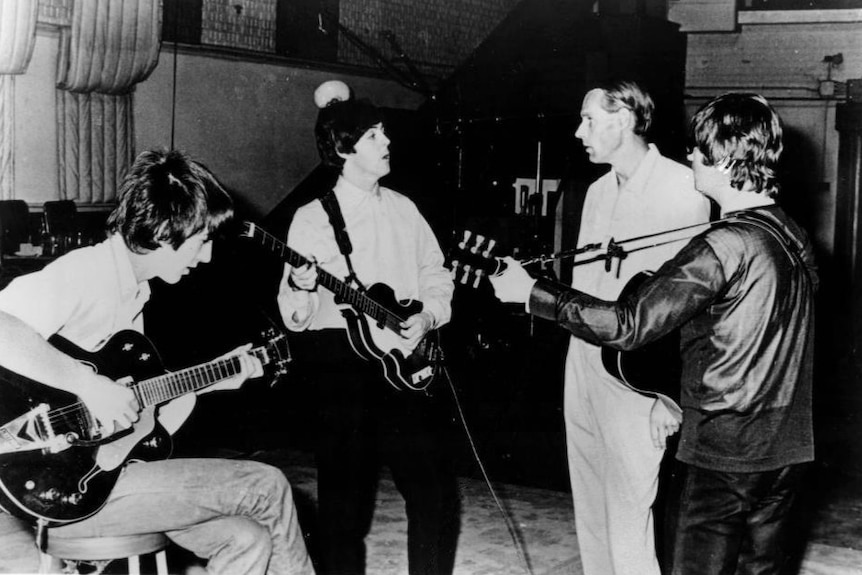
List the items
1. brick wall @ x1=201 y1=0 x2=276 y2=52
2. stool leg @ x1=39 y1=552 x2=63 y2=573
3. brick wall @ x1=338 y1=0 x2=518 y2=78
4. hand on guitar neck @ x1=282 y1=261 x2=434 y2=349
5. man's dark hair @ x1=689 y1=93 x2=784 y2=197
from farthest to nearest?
1. brick wall @ x1=338 y1=0 x2=518 y2=78
2. brick wall @ x1=201 y1=0 x2=276 y2=52
3. hand on guitar neck @ x1=282 y1=261 x2=434 y2=349
4. stool leg @ x1=39 y1=552 x2=63 y2=573
5. man's dark hair @ x1=689 y1=93 x2=784 y2=197

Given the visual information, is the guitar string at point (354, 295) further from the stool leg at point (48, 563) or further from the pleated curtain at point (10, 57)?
the pleated curtain at point (10, 57)

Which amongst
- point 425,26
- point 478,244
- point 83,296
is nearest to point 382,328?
point 478,244

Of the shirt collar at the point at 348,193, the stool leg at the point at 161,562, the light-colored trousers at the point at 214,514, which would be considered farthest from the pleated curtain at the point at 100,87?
the light-colored trousers at the point at 214,514

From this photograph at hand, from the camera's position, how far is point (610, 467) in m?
3.30

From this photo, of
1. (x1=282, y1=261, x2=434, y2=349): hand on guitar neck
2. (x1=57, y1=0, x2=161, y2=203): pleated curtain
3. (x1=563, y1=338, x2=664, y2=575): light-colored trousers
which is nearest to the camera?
(x1=563, y1=338, x2=664, y2=575): light-colored trousers

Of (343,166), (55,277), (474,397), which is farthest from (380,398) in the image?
(474,397)

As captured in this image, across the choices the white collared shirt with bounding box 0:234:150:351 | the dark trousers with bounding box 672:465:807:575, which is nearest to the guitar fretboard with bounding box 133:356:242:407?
the white collared shirt with bounding box 0:234:150:351

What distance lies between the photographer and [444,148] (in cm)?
876

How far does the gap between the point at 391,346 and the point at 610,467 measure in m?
0.95

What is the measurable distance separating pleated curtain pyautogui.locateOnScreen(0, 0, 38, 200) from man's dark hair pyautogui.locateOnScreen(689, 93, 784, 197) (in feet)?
16.6

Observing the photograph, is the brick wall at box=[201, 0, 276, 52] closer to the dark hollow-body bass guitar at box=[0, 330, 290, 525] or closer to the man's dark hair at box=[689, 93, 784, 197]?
the dark hollow-body bass guitar at box=[0, 330, 290, 525]

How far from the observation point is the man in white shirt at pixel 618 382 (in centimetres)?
324

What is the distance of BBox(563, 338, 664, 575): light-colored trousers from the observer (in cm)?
323

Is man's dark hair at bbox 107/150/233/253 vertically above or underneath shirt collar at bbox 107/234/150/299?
above
